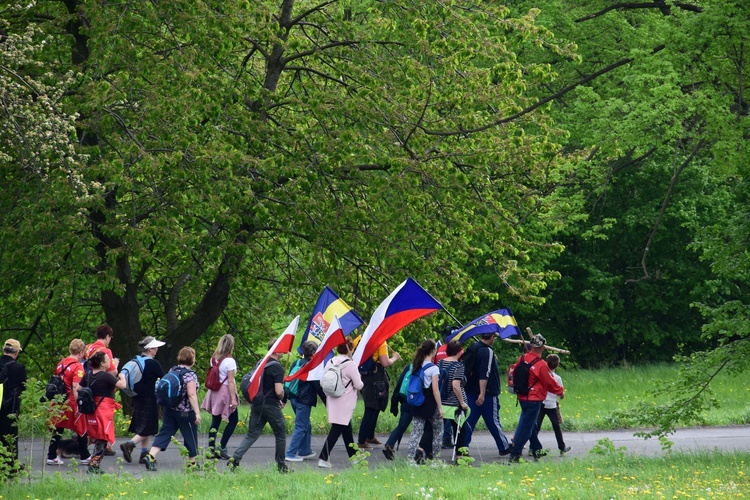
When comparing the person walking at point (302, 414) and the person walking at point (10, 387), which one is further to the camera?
the person walking at point (302, 414)

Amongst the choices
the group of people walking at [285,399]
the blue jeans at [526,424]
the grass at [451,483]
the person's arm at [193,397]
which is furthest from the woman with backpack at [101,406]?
the blue jeans at [526,424]

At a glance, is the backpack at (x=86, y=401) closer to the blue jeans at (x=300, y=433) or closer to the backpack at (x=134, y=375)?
the backpack at (x=134, y=375)

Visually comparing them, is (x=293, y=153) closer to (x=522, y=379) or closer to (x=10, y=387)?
(x=522, y=379)

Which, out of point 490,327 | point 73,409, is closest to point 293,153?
point 490,327

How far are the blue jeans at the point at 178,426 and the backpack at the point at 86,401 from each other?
87 cm

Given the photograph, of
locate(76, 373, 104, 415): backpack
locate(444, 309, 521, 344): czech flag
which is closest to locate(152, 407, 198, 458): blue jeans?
locate(76, 373, 104, 415): backpack

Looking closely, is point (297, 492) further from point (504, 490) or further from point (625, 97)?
point (625, 97)

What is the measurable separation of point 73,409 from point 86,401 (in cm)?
58

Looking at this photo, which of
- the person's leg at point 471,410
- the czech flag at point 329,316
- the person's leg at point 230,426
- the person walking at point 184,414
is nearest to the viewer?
the person walking at point 184,414

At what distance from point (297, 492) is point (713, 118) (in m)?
7.07

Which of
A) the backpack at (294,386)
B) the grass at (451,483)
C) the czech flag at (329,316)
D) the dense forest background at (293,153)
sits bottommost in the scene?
the grass at (451,483)

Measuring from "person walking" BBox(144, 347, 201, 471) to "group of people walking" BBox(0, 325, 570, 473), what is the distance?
0.01 meters

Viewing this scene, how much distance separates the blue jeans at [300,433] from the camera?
13992 millimetres

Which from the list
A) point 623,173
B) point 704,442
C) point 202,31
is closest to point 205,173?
point 202,31
